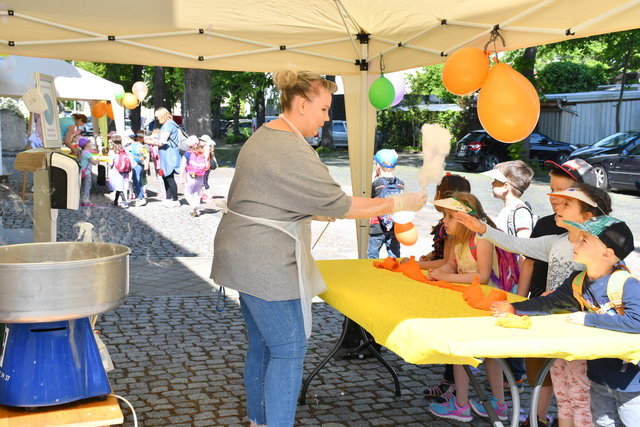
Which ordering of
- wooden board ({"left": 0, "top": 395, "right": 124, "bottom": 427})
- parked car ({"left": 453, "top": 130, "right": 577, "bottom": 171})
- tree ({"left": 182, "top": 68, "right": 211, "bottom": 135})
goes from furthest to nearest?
parked car ({"left": 453, "top": 130, "right": 577, "bottom": 171}) < tree ({"left": 182, "top": 68, "right": 211, "bottom": 135}) < wooden board ({"left": 0, "top": 395, "right": 124, "bottom": 427})

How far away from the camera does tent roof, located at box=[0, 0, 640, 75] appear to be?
3.98 meters

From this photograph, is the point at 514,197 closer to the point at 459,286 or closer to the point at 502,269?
the point at 502,269

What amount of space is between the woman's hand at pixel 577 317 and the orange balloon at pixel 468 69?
5.31 ft

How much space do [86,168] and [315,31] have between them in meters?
9.01

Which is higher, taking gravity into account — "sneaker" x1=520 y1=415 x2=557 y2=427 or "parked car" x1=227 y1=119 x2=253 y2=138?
"parked car" x1=227 y1=119 x2=253 y2=138

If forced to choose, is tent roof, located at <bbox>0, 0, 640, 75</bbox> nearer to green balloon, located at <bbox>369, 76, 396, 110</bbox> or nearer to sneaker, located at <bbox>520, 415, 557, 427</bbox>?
green balloon, located at <bbox>369, 76, 396, 110</bbox>

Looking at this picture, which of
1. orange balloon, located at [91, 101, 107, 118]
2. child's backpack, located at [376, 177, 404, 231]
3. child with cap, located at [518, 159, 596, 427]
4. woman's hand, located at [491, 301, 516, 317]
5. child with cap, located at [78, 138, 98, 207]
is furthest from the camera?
orange balloon, located at [91, 101, 107, 118]

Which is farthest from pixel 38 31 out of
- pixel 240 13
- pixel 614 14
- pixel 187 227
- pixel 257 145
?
pixel 187 227

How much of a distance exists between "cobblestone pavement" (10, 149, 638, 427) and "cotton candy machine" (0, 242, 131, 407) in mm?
1324

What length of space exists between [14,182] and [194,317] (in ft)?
39.5

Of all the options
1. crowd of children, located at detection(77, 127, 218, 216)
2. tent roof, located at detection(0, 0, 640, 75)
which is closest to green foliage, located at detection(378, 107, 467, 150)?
crowd of children, located at detection(77, 127, 218, 216)

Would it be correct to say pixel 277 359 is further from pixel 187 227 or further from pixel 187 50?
pixel 187 227

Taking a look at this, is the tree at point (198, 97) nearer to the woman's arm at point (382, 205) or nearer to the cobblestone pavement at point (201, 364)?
the cobblestone pavement at point (201, 364)

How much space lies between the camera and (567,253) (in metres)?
3.29
